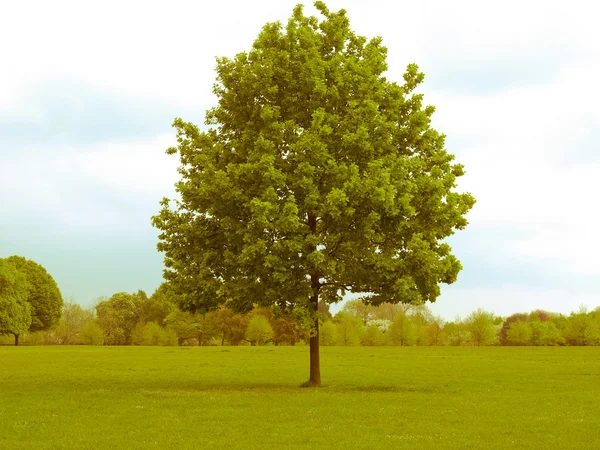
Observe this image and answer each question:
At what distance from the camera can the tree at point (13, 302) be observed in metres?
121

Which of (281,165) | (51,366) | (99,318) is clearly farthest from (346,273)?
(99,318)

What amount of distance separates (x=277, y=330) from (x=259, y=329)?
31.8 feet

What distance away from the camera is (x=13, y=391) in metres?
42.0

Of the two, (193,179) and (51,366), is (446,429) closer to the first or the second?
(193,179)

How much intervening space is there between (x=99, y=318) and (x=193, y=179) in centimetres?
13620

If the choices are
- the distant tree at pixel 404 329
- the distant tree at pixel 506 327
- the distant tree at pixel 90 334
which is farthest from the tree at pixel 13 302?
the distant tree at pixel 506 327

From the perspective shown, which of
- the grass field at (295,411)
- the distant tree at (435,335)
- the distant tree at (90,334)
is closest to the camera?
the grass field at (295,411)

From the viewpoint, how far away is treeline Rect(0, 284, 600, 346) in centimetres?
13875

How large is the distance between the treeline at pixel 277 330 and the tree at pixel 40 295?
22.6 feet

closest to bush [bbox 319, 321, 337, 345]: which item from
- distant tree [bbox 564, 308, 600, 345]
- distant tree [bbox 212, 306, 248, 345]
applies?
distant tree [bbox 212, 306, 248, 345]

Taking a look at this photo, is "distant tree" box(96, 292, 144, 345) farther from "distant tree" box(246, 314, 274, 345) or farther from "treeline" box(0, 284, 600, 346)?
"distant tree" box(246, 314, 274, 345)

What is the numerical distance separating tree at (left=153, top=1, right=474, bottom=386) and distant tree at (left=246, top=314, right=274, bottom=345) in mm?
98432

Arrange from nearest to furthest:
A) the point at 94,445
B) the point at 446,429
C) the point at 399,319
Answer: the point at 94,445 < the point at 446,429 < the point at 399,319

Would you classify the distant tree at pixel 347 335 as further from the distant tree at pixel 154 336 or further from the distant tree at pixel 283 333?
the distant tree at pixel 154 336
